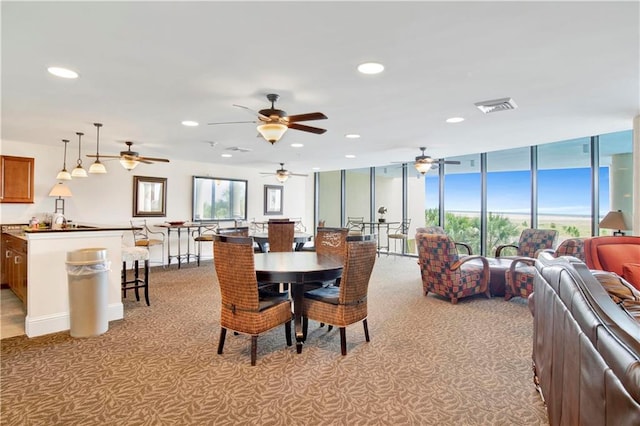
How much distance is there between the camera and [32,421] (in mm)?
2115

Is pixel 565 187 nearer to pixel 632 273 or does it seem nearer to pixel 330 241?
pixel 632 273

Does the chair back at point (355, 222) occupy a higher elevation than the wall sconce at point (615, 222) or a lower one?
lower

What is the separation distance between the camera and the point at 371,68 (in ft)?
8.91

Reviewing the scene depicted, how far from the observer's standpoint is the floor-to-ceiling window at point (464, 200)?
7758 millimetres

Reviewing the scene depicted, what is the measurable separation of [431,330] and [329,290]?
124 cm

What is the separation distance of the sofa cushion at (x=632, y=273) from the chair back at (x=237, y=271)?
3.38 meters

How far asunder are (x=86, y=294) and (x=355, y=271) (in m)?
2.75

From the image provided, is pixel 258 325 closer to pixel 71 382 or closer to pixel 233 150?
pixel 71 382

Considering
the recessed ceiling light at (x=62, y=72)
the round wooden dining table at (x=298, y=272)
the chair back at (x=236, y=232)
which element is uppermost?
the recessed ceiling light at (x=62, y=72)

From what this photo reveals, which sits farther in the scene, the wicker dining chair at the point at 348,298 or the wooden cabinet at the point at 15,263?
the wooden cabinet at the point at 15,263

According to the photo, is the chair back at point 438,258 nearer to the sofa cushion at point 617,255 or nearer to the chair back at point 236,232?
the sofa cushion at point 617,255

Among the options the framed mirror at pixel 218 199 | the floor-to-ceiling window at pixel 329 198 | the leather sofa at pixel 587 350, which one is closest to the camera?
the leather sofa at pixel 587 350

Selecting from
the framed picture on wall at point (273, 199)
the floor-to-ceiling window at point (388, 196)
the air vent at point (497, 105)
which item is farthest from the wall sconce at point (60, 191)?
the floor-to-ceiling window at point (388, 196)

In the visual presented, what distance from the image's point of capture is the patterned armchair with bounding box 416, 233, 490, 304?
4.66 metres
